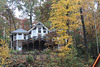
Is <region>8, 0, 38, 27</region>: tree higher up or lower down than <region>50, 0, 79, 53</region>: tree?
higher up

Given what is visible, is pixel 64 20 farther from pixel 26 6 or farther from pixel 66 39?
pixel 26 6

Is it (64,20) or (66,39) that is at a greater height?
(64,20)

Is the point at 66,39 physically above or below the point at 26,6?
below

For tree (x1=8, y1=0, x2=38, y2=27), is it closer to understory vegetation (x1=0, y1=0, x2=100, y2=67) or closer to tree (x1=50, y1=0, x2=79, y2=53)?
understory vegetation (x1=0, y1=0, x2=100, y2=67)

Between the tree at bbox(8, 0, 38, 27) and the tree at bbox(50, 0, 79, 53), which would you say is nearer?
the tree at bbox(50, 0, 79, 53)

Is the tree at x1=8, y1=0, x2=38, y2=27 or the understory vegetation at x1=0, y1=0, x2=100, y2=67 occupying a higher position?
the tree at x1=8, y1=0, x2=38, y2=27

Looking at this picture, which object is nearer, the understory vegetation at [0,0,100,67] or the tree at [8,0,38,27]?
the understory vegetation at [0,0,100,67]

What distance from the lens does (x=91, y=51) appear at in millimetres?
17047

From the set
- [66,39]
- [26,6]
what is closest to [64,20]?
[66,39]

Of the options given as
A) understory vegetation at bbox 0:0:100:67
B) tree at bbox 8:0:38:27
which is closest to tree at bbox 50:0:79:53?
understory vegetation at bbox 0:0:100:67

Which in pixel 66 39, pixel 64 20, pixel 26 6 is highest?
pixel 26 6

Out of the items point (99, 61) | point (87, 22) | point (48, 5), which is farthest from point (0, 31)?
point (99, 61)

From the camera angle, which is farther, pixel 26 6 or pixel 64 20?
pixel 26 6

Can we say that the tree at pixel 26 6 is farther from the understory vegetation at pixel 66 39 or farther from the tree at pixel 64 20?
the tree at pixel 64 20
